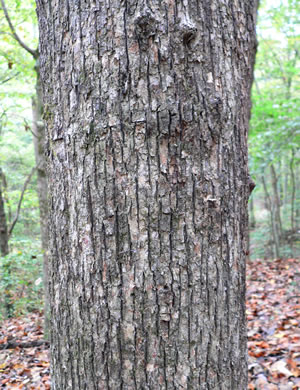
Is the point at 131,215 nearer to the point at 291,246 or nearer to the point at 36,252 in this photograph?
the point at 36,252

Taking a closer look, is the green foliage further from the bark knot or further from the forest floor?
the bark knot

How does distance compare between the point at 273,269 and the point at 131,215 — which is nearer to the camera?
the point at 131,215

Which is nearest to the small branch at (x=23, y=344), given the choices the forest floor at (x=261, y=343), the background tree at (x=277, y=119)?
the forest floor at (x=261, y=343)

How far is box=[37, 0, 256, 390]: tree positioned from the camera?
1211mm

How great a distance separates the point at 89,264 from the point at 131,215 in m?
0.25

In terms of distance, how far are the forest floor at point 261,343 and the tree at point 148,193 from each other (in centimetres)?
236

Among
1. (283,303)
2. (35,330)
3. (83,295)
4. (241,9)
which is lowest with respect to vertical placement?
(35,330)

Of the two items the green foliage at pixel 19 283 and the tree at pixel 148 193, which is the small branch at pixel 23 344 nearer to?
the green foliage at pixel 19 283

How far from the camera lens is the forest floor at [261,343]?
325 centimetres

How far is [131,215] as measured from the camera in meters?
1.22

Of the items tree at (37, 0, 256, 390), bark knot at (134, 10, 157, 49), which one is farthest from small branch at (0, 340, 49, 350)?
bark knot at (134, 10, 157, 49)

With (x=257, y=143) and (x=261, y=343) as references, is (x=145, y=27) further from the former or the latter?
(x=257, y=143)

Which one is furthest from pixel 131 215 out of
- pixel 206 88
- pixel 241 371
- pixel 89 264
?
pixel 241 371

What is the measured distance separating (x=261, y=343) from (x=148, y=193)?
11.5 ft
